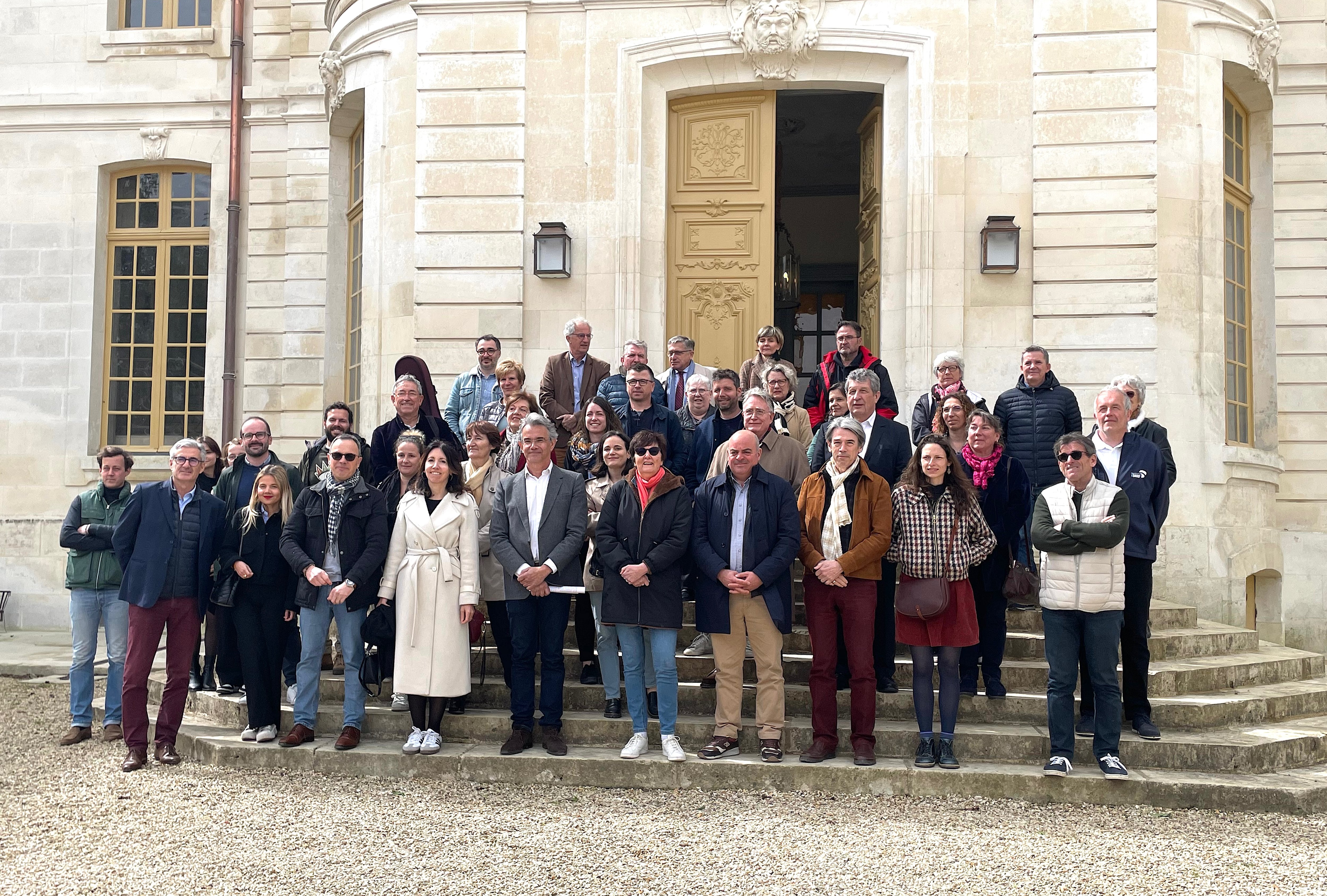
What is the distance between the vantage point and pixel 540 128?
32.3ft

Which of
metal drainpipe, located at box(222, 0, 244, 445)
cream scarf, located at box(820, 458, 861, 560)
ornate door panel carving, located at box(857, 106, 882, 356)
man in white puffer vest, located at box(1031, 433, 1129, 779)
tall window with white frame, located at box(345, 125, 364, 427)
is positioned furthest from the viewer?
metal drainpipe, located at box(222, 0, 244, 445)

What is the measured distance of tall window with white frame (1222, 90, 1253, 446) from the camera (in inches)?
415

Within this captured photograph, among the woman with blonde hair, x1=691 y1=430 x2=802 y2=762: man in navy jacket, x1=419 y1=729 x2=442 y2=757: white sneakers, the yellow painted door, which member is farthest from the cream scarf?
the yellow painted door

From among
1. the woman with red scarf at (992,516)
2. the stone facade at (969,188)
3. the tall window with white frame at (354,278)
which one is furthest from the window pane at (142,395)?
the woman with red scarf at (992,516)

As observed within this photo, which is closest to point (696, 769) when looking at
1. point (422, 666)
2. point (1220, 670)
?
point (422, 666)

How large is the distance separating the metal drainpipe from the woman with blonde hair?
20.2 ft

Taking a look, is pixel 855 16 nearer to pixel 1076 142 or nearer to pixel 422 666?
pixel 1076 142

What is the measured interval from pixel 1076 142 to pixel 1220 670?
425 centimetres

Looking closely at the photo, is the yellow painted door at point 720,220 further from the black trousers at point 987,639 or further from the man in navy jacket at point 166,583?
the man in navy jacket at point 166,583

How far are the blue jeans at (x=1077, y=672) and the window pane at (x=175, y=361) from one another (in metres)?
10.1

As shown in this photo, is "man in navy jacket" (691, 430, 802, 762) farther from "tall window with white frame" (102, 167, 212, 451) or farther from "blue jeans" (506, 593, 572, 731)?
"tall window with white frame" (102, 167, 212, 451)

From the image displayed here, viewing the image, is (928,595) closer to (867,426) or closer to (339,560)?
(867,426)

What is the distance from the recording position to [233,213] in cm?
Answer: 1231

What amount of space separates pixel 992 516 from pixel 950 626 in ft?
2.54
